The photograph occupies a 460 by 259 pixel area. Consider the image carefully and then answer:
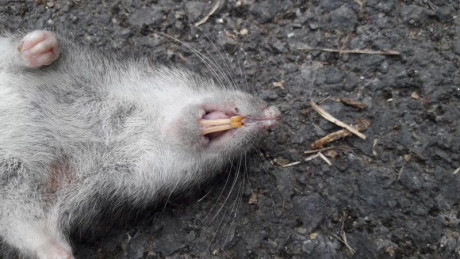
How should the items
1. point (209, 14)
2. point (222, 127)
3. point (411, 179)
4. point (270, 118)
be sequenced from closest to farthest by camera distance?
point (222, 127) < point (270, 118) < point (411, 179) < point (209, 14)

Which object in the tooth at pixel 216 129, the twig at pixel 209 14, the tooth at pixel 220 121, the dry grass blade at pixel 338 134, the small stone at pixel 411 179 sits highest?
the twig at pixel 209 14

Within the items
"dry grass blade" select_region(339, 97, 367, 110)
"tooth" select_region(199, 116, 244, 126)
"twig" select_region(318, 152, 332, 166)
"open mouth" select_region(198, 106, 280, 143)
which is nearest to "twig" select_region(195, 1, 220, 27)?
"open mouth" select_region(198, 106, 280, 143)

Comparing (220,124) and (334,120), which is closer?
(220,124)

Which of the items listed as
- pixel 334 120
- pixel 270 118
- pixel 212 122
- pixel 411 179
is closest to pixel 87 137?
pixel 212 122

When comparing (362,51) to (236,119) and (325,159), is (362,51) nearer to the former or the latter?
(325,159)

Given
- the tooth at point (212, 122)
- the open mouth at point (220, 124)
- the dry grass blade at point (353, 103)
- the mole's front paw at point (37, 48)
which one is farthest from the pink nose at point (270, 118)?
the mole's front paw at point (37, 48)

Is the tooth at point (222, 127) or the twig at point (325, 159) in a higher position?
the tooth at point (222, 127)

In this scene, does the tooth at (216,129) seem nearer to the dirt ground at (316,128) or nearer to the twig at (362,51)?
the dirt ground at (316,128)
